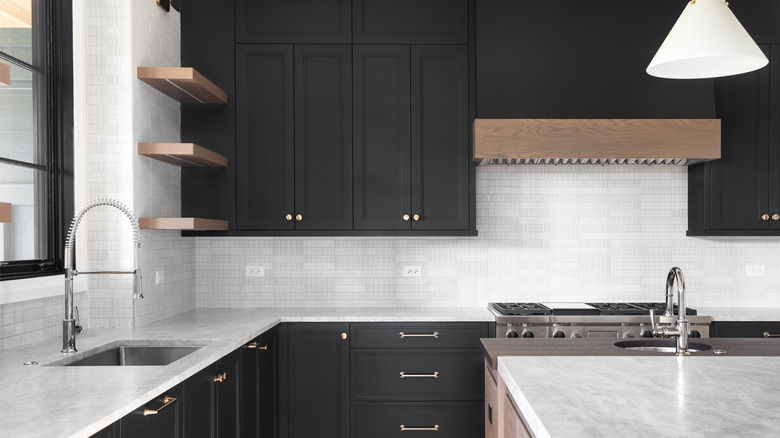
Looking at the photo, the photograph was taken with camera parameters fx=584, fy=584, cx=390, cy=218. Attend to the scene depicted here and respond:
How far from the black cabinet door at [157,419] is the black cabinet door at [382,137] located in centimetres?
180

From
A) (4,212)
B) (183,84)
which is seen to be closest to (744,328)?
(183,84)

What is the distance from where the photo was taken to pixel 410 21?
3588mm

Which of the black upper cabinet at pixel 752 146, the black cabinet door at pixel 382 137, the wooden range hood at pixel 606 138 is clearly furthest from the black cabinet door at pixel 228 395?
the black upper cabinet at pixel 752 146

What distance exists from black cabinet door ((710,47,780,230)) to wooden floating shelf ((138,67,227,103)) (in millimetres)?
3026

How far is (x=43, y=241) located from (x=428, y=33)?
7.82 ft

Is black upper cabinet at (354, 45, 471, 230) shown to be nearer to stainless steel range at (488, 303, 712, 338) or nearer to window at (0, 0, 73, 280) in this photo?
stainless steel range at (488, 303, 712, 338)

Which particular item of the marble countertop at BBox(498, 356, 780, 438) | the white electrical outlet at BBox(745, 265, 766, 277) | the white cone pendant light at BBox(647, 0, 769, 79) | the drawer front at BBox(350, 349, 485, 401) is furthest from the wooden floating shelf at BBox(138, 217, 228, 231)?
the white electrical outlet at BBox(745, 265, 766, 277)

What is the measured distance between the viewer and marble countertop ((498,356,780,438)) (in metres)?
1.21

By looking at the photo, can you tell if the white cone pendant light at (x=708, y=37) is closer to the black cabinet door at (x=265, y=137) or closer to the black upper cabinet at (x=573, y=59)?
the black upper cabinet at (x=573, y=59)

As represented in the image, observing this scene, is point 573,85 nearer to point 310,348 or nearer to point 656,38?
point 656,38

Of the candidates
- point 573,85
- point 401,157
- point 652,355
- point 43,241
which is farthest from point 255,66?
point 652,355

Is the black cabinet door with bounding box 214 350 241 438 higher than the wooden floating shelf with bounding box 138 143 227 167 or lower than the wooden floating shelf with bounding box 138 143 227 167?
lower

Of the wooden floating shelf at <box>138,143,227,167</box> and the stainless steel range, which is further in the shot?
the stainless steel range

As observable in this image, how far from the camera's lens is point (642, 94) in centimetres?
352
